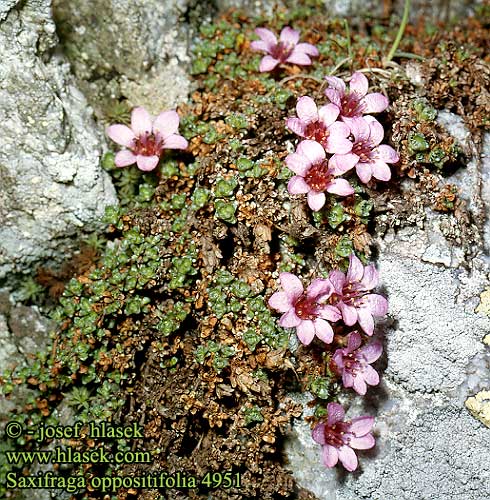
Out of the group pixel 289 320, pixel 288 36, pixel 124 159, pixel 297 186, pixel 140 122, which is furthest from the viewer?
pixel 288 36

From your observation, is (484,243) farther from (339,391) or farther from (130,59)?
(130,59)

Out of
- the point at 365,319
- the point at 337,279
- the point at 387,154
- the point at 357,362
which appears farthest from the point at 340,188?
the point at 357,362

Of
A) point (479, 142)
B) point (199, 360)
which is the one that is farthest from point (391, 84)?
point (199, 360)

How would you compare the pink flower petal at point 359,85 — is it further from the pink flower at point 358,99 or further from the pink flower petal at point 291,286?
the pink flower petal at point 291,286

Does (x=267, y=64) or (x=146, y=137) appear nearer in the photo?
(x=146, y=137)

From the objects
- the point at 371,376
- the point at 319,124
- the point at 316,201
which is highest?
the point at 319,124

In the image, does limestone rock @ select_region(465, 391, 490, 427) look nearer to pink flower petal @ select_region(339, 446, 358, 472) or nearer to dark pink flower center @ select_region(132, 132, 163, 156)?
pink flower petal @ select_region(339, 446, 358, 472)

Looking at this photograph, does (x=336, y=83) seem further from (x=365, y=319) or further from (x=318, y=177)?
(x=365, y=319)
